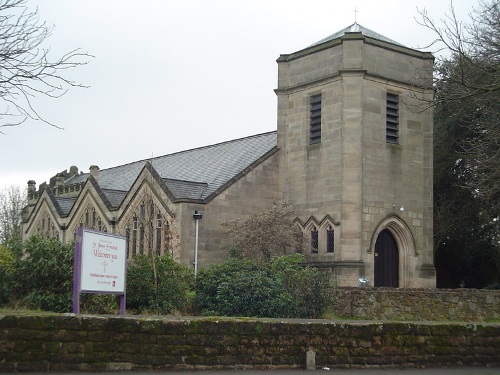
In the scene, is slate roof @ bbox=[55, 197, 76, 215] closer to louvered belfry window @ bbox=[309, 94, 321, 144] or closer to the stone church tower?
the stone church tower

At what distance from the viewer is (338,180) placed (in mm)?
32031

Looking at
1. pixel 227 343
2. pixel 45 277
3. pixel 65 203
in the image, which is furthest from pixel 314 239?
pixel 227 343

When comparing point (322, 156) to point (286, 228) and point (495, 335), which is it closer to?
point (286, 228)

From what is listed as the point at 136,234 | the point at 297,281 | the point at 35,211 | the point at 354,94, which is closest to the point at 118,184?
the point at 35,211

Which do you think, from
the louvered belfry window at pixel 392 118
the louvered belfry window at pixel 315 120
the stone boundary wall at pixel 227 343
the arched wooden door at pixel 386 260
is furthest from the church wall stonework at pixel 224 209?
the stone boundary wall at pixel 227 343

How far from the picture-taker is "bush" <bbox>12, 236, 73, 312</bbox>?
1984 centimetres

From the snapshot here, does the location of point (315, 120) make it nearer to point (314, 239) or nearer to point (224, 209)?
point (314, 239)

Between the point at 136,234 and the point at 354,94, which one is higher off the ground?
the point at 354,94

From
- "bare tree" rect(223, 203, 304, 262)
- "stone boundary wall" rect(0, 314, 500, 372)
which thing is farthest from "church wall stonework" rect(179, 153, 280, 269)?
"stone boundary wall" rect(0, 314, 500, 372)

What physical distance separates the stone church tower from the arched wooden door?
4cm

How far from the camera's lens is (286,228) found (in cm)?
3209

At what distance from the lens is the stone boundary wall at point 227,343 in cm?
1186

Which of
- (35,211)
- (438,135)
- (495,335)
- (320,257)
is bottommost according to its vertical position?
(495,335)

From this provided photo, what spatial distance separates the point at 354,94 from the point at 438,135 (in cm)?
923
